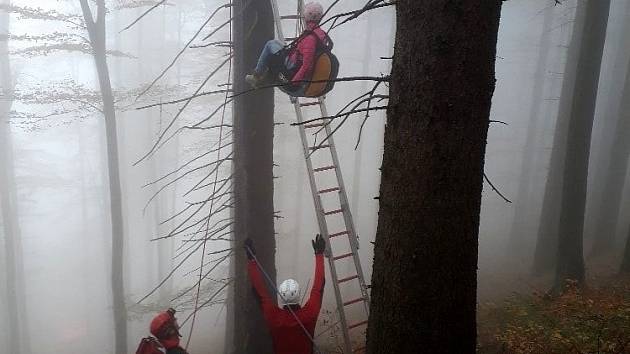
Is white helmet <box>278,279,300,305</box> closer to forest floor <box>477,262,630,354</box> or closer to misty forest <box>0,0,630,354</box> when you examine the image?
misty forest <box>0,0,630,354</box>

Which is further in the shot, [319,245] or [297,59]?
[319,245]

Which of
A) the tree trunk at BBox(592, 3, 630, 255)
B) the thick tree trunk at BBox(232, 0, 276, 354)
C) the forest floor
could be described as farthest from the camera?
the tree trunk at BBox(592, 3, 630, 255)

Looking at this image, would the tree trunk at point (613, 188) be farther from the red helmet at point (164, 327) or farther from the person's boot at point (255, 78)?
the red helmet at point (164, 327)

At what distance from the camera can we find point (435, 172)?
2080 mm

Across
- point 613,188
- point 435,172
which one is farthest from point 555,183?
point 435,172

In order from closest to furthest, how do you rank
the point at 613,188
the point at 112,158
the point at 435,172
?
the point at 435,172 → the point at 112,158 → the point at 613,188

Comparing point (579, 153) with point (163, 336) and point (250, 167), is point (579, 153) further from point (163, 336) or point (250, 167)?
point (163, 336)

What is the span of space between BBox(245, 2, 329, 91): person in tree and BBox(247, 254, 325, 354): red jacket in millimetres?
1903

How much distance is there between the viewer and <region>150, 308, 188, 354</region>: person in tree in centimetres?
414

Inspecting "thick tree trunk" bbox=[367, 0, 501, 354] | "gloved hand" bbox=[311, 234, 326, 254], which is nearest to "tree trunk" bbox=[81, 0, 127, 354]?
"gloved hand" bbox=[311, 234, 326, 254]

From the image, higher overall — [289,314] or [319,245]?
[319,245]

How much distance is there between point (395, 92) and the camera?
2209 millimetres

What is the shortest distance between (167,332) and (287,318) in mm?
1250

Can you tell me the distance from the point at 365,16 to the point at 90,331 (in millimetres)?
22809
